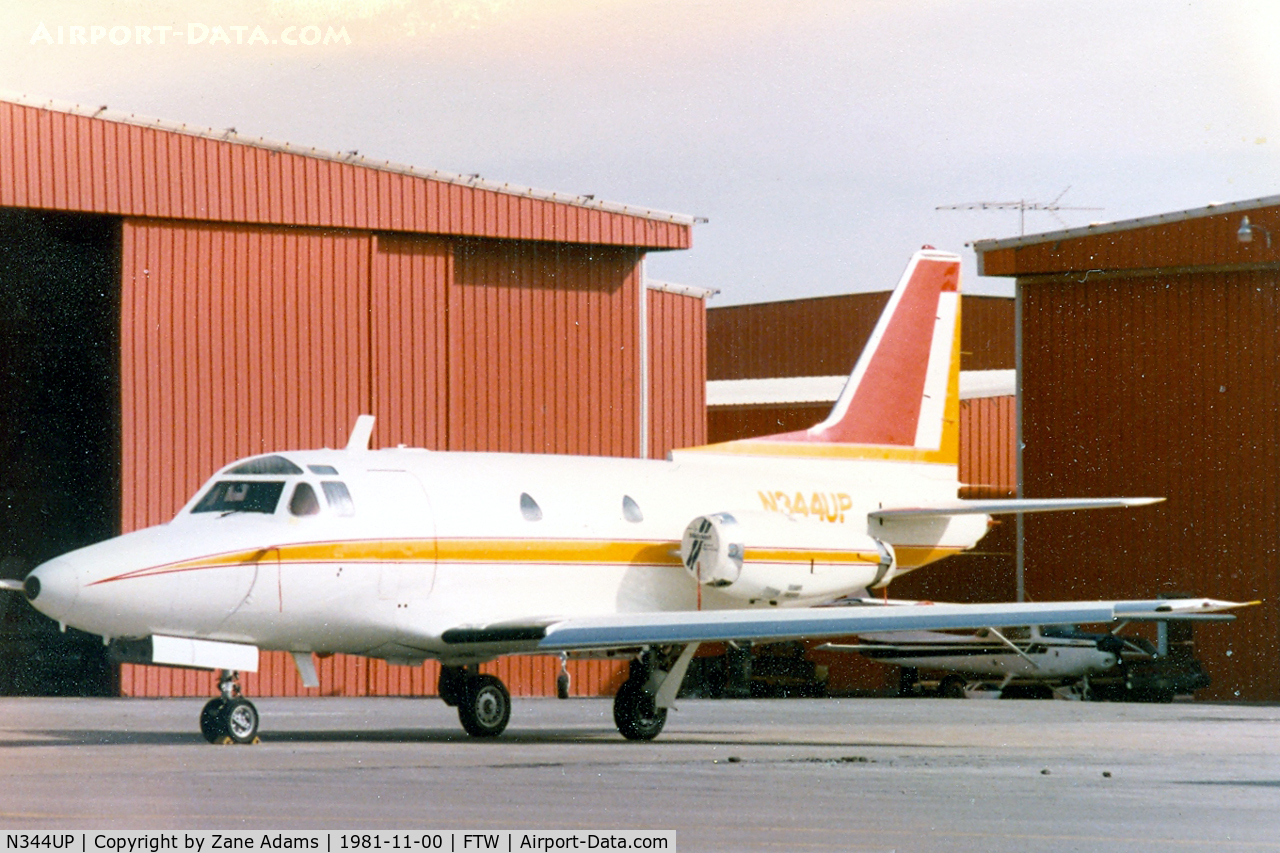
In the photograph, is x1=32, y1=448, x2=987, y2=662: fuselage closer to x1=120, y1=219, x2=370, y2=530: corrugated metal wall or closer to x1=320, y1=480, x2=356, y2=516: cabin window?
x1=320, y1=480, x2=356, y2=516: cabin window

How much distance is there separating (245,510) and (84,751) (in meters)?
2.60

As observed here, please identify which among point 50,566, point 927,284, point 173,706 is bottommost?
point 173,706

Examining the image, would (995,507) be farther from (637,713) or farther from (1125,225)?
(1125,225)

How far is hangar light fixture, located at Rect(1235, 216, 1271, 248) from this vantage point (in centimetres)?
2936

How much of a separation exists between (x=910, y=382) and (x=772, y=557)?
205 inches

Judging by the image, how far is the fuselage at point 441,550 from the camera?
15.4 metres

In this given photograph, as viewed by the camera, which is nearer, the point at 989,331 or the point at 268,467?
the point at 268,467

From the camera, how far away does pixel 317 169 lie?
2838 cm

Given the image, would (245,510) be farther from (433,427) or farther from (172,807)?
(433,427)

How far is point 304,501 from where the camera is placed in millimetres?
16359

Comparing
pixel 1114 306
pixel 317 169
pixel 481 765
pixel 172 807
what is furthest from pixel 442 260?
pixel 172 807

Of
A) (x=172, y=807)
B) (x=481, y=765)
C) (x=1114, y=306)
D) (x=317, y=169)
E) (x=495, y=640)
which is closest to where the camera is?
(x=172, y=807)

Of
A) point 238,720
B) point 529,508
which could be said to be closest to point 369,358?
point 529,508

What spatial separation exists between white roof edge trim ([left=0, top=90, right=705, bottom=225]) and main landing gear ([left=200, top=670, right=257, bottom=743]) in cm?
1317
